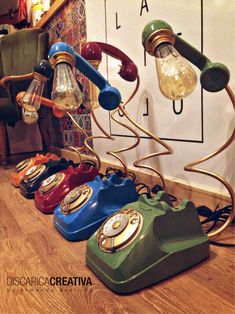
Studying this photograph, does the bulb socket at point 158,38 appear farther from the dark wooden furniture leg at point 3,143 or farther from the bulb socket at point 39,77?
the dark wooden furniture leg at point 3,143

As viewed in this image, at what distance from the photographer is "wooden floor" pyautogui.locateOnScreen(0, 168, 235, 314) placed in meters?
0.43

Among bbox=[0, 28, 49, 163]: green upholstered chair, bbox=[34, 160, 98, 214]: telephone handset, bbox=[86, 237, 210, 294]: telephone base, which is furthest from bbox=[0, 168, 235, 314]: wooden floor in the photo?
bbox=[0, 28, 49, 163]: green upholstered chair

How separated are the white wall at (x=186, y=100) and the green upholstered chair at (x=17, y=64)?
0.64m

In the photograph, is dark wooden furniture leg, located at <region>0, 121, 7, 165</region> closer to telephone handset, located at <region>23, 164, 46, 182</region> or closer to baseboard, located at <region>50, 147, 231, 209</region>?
telephone handset, located at <region>23, 164, 46, 182</region>

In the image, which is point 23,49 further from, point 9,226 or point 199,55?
point 199,55

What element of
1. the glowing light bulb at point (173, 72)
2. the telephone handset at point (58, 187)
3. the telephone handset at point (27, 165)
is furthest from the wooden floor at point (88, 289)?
the telephone handset at point (27, 165)

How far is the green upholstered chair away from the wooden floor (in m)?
1.14

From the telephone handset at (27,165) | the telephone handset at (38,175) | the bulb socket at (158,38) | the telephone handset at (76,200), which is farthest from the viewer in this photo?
the telephone handset at (27,165)

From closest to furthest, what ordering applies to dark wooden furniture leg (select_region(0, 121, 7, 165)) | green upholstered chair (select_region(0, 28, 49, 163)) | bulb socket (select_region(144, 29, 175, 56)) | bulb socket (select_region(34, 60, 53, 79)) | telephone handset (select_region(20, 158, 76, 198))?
bulb socket (select_region(144, 29, 175, 56))
bulb socket (select_region(34, 60, 53, 79))
telephone handset (select_region(20, 158, 76, 198))
green upholstered chair (select_region(0, 28, 49, 163))
dark wooden furniture leg (select_region(0, 121, 7, 165))

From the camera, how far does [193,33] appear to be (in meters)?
0.79

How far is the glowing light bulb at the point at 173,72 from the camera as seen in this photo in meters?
0.42

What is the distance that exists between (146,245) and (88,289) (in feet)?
0.42

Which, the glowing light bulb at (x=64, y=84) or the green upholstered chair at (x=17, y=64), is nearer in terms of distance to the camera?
the glowing light bulb at (x=64, y=84)

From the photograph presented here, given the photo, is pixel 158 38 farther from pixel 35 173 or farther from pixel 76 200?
pixel 35 173
